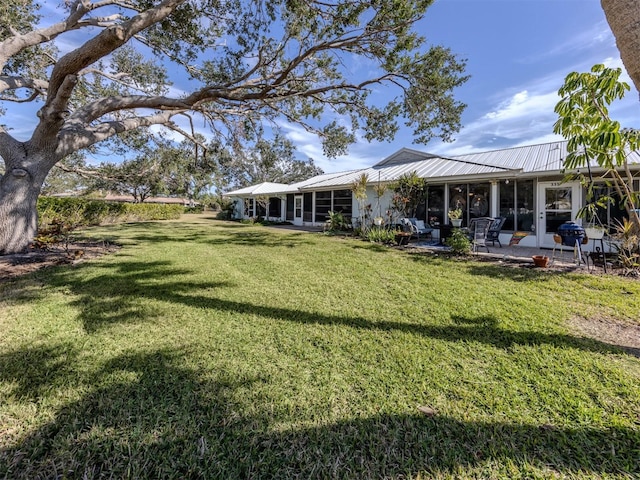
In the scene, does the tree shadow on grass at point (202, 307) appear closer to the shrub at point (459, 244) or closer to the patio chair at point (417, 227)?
the shrub at point (459, 244)

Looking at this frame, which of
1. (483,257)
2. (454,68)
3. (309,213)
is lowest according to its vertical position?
(483,257)

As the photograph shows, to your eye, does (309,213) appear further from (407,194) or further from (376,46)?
(376,46)

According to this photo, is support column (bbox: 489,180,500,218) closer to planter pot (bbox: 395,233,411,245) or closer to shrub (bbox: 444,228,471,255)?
shrub (bbox: 444,228,471,255)

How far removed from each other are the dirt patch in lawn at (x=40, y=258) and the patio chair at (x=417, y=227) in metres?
10.4

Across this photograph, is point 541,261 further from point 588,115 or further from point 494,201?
point 494,201

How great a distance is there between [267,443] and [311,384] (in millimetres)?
688

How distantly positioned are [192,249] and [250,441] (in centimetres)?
874

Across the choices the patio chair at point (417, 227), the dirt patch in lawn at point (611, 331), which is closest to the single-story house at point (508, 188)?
the patio chair at point (417, 227)

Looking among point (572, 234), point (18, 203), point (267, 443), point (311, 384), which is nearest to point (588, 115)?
point (572, 234)

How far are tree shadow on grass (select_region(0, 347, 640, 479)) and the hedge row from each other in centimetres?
977

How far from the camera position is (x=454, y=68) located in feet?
26.7

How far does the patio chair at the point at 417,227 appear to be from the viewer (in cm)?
1149

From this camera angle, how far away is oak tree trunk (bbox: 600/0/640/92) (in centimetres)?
165

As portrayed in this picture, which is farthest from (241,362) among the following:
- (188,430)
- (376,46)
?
(376,46)
